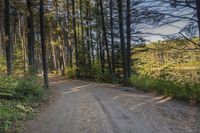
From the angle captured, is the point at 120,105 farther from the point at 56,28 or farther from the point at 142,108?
the point at 56,28

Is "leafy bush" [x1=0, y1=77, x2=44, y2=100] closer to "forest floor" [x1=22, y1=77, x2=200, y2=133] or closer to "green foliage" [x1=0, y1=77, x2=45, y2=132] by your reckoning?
"green foliage" [x1=0, y1=77, x2=45, y2=132]

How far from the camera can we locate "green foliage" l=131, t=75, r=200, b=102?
1439 centimetres

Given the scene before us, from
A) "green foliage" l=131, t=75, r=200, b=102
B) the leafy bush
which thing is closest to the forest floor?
"green foliage" l=131, t=75, r=200, b=102

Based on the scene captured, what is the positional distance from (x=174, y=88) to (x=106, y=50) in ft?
57.7

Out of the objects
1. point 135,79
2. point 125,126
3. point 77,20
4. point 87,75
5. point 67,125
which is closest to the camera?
point 125,126

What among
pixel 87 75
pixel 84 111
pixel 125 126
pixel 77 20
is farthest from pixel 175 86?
pixel 77 20

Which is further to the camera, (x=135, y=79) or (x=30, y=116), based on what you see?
(x=135, y=79)

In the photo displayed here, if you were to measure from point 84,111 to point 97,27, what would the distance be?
1118 inches

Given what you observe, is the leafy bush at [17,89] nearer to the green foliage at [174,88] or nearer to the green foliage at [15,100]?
the green foliage at [15,100]

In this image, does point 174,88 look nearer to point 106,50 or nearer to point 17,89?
point 17,89

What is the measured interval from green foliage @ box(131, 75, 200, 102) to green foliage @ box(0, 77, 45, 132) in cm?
607

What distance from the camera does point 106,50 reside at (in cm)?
3334

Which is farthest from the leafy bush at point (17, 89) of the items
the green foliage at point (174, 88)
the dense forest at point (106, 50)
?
the green foliage at point (174, 88)

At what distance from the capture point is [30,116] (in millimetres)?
11938
